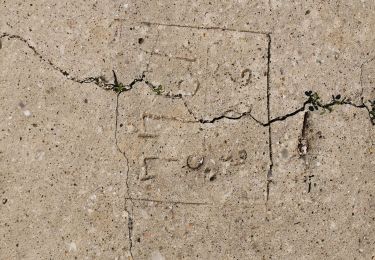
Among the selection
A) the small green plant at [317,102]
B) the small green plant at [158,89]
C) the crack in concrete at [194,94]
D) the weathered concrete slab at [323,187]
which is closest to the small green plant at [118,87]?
the crack in concrete at [194,94]

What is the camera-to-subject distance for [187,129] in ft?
10.8

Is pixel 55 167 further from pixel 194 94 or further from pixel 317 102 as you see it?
pixel 317 102

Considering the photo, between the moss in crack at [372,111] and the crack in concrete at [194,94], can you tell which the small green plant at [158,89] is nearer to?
the crack in concrete at [194,94]

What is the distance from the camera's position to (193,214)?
10.8 feet

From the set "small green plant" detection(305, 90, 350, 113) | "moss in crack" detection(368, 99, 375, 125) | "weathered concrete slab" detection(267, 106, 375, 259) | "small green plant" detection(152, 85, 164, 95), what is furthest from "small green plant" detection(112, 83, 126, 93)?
"moss in crack" detection(368, 99, 375, 125)

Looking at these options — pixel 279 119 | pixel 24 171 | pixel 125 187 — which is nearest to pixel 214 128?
pixel 279 119

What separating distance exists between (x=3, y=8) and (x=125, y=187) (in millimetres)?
1220

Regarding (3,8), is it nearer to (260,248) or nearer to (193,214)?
(193,214)

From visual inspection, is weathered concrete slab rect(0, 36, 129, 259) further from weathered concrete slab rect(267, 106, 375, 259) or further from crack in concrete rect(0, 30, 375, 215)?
weathered concrete slab rect(267, 106, 375, 259)

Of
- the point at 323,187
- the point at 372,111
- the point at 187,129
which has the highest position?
the point at 372,111

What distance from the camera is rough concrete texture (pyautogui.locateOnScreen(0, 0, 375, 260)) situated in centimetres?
321

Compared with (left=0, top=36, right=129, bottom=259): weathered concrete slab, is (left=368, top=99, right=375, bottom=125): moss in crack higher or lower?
higher

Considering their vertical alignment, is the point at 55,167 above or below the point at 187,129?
below

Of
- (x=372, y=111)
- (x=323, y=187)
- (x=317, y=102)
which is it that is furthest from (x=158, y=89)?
(x=372, y=111)
